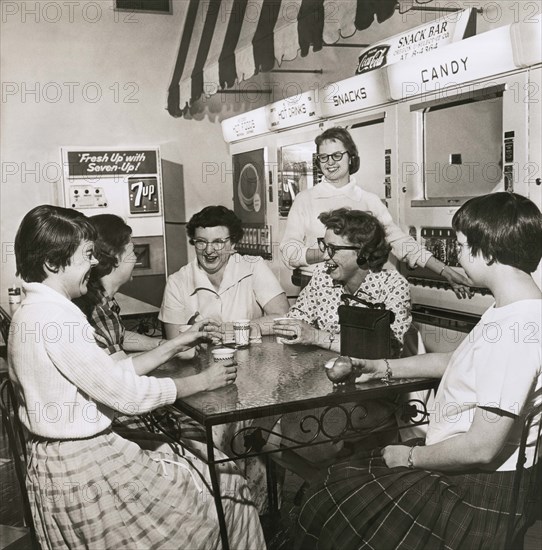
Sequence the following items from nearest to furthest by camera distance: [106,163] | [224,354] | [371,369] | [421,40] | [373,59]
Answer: [371,369] → [224,354] → [421,40] → [373,59] → [106,163]

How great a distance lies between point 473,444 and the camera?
1770 mm

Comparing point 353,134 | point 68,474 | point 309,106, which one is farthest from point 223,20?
point 68,474

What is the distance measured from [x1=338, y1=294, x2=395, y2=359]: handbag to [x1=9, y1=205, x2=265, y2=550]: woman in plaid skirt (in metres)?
0.76

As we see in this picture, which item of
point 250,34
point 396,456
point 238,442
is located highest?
point 250,34

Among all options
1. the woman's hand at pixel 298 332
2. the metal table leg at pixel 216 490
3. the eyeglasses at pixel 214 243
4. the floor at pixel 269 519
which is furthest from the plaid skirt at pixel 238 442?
the eyeglasses at pixel 214 243

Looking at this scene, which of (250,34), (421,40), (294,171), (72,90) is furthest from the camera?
(72,90)

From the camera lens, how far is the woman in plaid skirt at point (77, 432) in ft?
6.38

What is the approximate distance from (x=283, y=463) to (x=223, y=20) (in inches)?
161

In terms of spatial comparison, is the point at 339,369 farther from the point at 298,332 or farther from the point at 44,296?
the point at 44,296

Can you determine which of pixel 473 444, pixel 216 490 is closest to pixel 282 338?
pixel 216 490

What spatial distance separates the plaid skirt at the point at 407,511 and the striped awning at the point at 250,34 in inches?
91.1

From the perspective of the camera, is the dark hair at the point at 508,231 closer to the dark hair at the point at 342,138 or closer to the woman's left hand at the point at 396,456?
the woman's left hand at the point at 396,456

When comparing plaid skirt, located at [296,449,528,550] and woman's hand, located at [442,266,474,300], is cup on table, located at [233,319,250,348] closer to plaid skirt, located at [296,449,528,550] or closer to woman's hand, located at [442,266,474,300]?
plaid skirt, located at [296,449,528,550]

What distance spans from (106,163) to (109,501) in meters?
4.85
